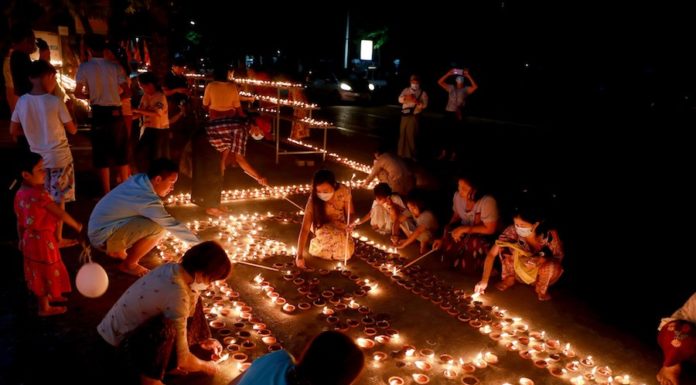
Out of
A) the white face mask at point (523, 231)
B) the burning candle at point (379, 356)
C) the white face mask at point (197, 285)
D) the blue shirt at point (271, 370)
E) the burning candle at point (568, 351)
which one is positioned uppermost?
the blue shirt at point (271, 370)

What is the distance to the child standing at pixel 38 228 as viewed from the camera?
374cm

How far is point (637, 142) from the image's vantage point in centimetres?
1612

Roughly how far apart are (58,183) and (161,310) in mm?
2659

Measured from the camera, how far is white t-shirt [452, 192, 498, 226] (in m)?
5.18

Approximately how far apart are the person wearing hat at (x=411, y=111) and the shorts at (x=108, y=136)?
513 centimetres

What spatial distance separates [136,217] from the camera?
4.36 meters

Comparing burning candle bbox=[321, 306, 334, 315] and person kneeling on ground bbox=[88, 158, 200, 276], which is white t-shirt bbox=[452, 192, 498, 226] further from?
person kneeling on ground bbox=[88, 158, 200, 276]

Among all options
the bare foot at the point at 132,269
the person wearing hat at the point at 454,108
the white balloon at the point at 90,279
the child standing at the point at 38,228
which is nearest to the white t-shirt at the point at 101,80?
the bare foot at the point at 132,269

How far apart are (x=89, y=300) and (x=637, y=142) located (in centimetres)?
1618

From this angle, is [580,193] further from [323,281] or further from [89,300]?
[89,300]

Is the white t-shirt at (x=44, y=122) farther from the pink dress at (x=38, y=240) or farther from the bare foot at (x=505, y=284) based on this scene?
the bare foot at (x=505, y=284)

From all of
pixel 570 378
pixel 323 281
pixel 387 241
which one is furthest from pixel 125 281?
pixel 570 378

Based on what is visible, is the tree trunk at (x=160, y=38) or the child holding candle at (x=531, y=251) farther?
the tree trunk at (x=160, y=38)

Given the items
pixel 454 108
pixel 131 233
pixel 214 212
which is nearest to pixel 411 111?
pixel 454 108
